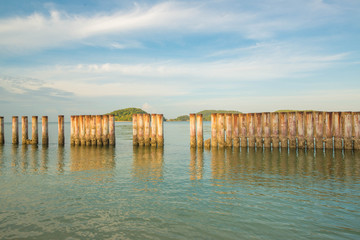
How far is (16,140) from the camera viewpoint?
24.5 meters

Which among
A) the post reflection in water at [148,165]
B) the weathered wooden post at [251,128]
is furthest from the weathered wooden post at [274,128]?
the post reflection in water at [148,165]

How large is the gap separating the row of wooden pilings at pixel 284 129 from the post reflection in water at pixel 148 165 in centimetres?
376

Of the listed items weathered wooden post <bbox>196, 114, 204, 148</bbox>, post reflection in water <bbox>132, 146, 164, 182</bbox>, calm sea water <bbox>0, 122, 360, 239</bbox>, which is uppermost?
weathered wooden post <bbox>196, 114, 204, 148</bbox>

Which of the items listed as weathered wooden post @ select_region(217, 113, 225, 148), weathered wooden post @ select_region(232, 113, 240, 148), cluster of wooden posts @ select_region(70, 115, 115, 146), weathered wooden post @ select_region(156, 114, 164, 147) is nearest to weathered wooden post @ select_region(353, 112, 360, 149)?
weathered wooden post @ select_region(232, 113, 240, 148)

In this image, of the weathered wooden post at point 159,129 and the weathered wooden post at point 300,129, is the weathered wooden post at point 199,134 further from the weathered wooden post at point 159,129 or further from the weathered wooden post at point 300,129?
the weathered wooden post at point 300,129

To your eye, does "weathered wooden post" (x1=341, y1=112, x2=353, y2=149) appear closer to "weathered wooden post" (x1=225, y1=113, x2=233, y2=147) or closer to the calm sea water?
the calm sea water

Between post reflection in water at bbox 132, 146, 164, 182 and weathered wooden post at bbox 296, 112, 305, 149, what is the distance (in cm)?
948

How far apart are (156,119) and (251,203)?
13138mm

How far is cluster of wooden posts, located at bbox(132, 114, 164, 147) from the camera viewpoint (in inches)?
775

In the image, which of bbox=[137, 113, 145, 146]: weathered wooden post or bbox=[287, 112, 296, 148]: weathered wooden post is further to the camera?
bbox=[137, 113, 145, 146]: weathered wooden post

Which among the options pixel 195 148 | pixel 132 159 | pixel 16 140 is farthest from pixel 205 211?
pixel 16 140

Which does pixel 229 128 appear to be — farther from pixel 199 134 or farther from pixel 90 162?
pixel 90 162

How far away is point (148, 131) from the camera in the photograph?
66.1 ft

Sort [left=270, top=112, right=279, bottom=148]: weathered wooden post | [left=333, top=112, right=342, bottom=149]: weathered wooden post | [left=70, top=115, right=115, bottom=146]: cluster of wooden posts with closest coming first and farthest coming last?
[left=333, top=112, right=342, bottom=149]: weathered wooden post, [left=270, top=112, right=279, bottom=148]: weathered wooden post, [left=70, top=115, right=115, bottom=146]: cluster of wooden posts
